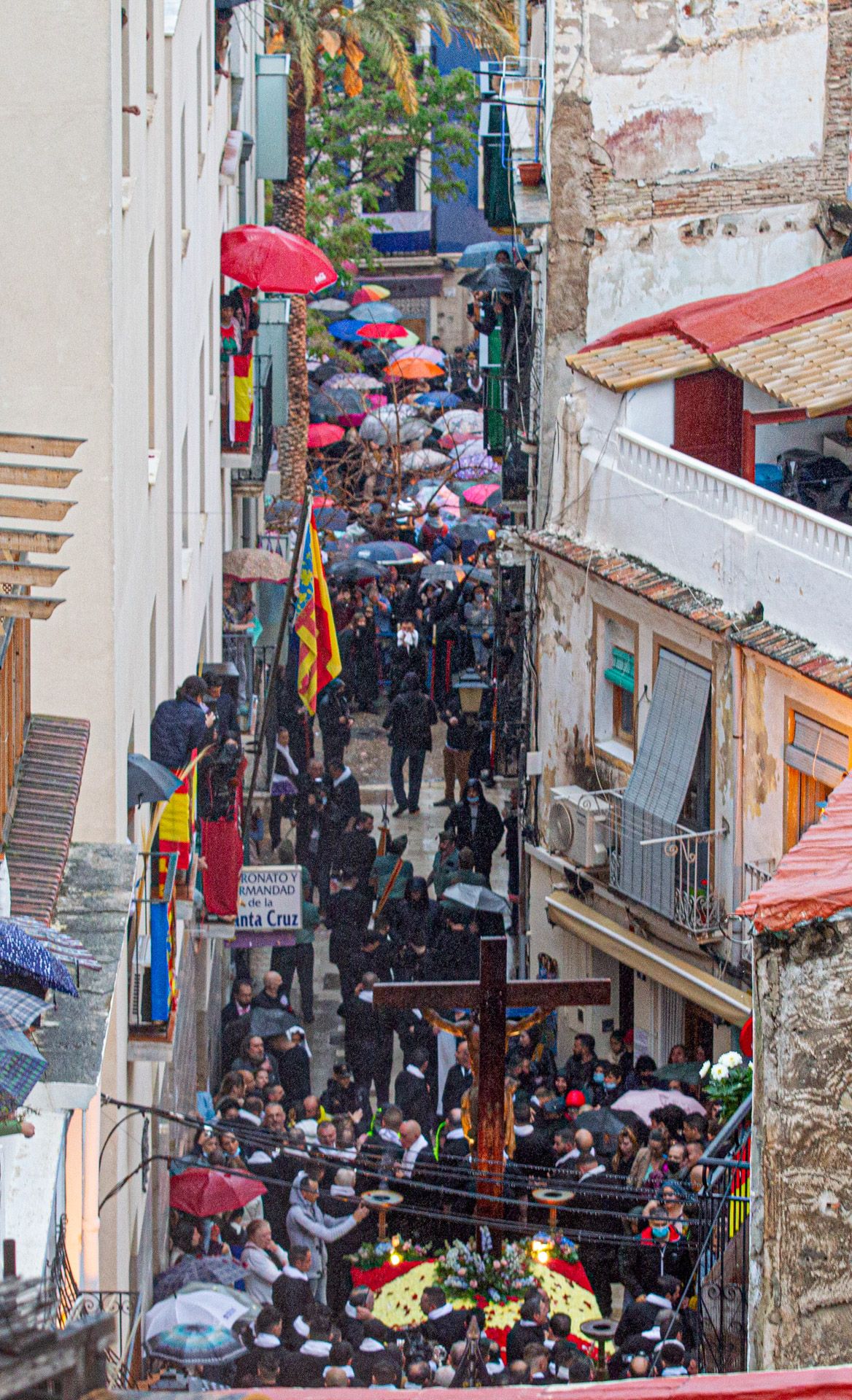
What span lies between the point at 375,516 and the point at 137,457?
24.3 metres

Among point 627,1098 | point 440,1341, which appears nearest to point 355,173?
point 627,1098

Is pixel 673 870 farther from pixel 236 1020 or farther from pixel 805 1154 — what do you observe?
pixel 805 1154

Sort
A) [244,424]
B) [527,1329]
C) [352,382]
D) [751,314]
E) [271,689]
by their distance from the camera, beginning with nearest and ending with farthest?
1. [527,1329]
2. [751,314]
3. [271,689]
4. [244,424]
5. [352,382]

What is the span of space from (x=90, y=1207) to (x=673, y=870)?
10.6 meters

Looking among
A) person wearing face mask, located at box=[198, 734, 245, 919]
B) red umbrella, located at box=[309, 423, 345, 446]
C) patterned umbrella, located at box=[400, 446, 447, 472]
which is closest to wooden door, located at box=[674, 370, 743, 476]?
person wearing face mask, located at box=[198, 734, 245, 919]

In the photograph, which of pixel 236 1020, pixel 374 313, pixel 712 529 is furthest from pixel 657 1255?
pixel 374 313

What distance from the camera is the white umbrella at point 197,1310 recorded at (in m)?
13.1

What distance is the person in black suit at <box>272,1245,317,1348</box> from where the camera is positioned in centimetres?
1332

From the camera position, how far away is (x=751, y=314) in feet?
74.7

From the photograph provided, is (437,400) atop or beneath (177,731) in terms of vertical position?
atop

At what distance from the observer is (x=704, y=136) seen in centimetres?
2431

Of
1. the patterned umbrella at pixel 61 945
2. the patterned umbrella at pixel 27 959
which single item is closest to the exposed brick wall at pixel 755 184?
the patterned umbrella at pixel 61 945

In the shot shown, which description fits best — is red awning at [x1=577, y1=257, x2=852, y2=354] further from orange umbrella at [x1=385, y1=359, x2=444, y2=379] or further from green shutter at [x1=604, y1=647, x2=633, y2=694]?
orange umbrella at [x1=385, y1=359, x2=444, y2=379]

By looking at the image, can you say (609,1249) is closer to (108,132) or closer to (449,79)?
(108,132)
